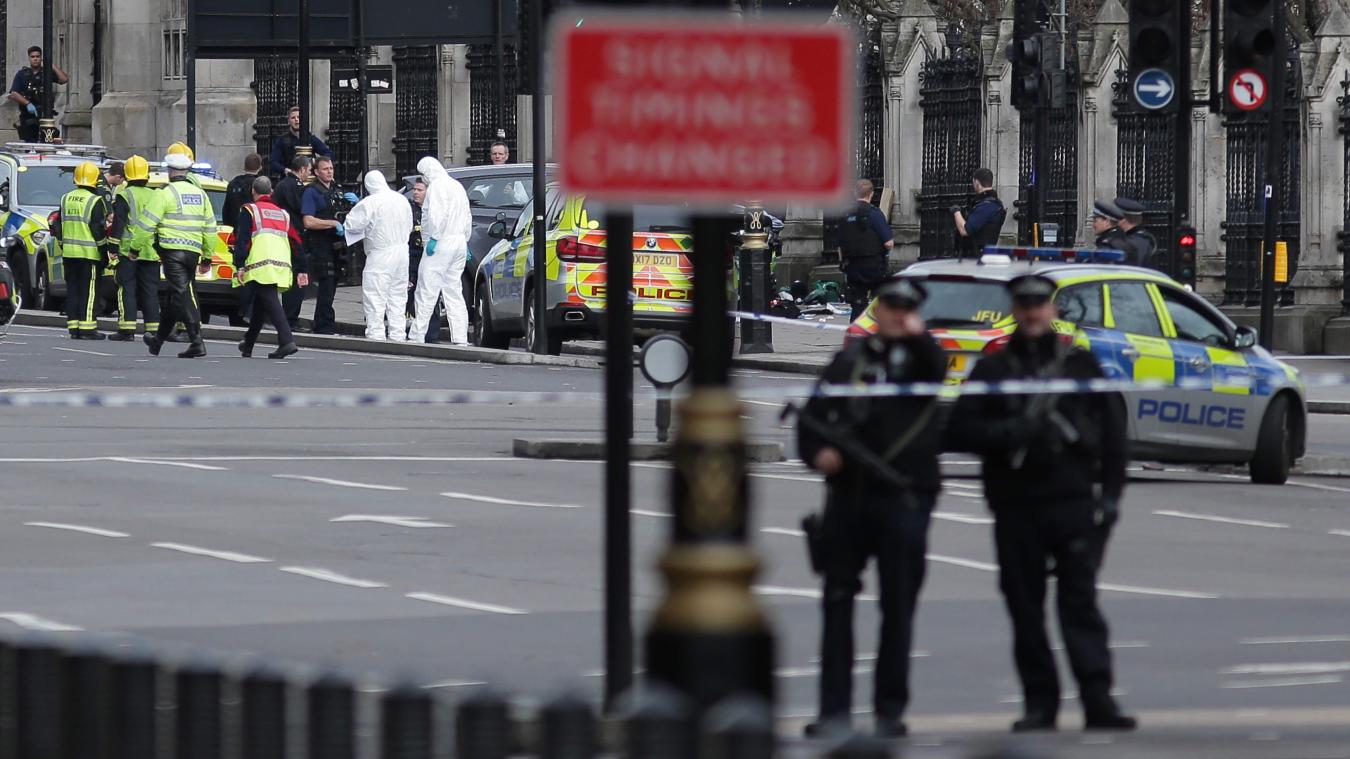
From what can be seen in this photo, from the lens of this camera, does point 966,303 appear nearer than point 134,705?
No

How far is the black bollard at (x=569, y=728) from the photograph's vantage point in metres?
4.91

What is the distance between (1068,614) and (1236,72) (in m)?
11.8

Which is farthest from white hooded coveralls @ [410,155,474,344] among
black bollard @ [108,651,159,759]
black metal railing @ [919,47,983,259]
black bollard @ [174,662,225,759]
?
black bollard @ [174,662,225,759]

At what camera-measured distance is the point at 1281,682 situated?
35.0 feet

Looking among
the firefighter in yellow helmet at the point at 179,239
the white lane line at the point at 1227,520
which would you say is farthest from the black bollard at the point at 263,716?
the firefighter in yellow helmet at the point at 179,239

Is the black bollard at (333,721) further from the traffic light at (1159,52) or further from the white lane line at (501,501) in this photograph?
the traffic light at (1159,52)

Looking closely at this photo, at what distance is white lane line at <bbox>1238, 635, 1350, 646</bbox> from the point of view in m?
11.6

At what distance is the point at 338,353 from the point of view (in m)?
28.9

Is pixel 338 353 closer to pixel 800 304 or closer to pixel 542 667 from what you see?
pixel 800 304

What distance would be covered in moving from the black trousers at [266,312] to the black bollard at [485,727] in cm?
2207

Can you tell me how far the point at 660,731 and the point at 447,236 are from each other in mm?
24665

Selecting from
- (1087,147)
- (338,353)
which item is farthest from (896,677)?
(1087,147)

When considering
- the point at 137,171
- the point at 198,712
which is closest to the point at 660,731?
the point at 198,712

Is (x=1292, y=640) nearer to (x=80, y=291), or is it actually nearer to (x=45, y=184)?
(x=80, y=291)
